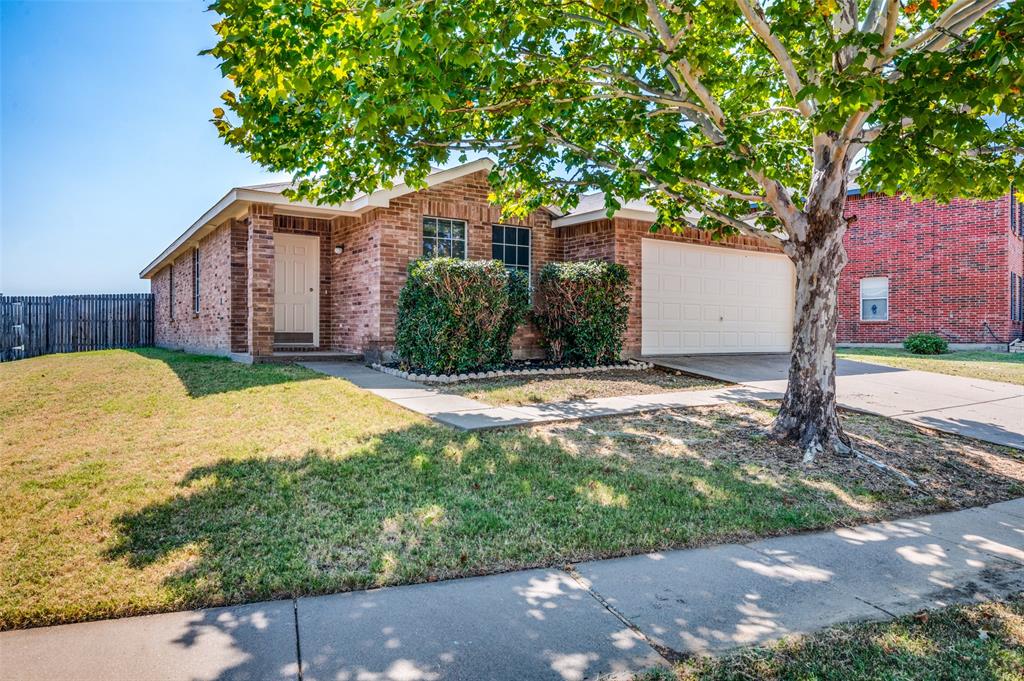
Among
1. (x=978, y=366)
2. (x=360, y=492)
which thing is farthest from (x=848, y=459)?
(x=978, y=366)

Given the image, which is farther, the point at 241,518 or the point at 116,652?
the point at 241,518

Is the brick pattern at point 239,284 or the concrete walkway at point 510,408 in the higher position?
the brick pattern at point 239,284

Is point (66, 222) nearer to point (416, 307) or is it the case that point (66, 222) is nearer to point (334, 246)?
point (334, 246)

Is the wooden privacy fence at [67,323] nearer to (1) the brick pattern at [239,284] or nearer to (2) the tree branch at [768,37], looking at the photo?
(1) the brick pattern at [239,284]

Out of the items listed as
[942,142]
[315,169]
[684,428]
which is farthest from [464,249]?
[942,142]

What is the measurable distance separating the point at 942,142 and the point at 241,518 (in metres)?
6.36

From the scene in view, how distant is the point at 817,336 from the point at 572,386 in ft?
12.7

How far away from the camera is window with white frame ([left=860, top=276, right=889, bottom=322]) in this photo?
67.6 ft

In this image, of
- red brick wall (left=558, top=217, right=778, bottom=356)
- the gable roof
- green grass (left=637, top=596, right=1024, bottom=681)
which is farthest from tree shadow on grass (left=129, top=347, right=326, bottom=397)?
green grass (left=637, top=596, right=1024, bottom=681)

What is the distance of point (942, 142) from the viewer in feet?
16.9

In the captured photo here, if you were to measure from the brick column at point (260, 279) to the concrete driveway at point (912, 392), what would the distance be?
7.57m

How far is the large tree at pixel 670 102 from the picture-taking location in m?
4.53

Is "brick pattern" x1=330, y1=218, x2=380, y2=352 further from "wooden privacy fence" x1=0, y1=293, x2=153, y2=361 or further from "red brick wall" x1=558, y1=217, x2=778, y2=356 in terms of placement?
"wooden privacy fence" x1=0, y1=293, x2=153, y2=361

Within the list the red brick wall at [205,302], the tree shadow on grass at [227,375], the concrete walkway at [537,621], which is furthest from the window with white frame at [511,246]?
the concrete walkway at [537,621]
